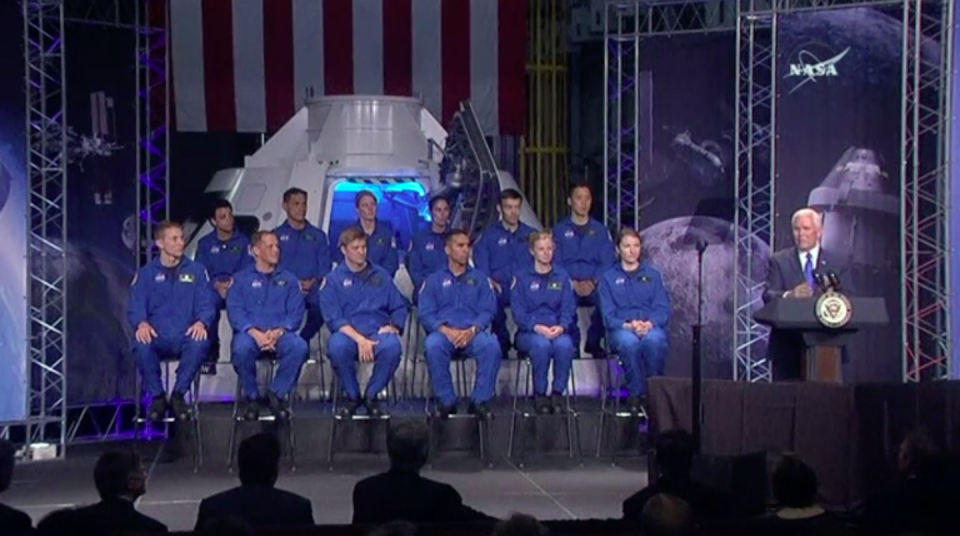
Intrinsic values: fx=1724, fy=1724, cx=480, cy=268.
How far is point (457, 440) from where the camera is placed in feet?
37.3

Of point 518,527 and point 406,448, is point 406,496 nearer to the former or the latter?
point 406,448

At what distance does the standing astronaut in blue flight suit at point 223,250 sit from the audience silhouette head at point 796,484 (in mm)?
6778

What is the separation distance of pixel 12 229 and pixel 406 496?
5.75 m

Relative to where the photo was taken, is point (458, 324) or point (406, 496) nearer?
point (406, 496)

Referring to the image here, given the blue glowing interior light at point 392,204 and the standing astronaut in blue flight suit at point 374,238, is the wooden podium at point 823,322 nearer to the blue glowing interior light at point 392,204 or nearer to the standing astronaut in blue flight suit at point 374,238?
the standing astronaut in blue flight suit at point 374,238

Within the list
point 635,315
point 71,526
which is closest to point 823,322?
point 635,315

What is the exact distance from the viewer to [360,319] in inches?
443

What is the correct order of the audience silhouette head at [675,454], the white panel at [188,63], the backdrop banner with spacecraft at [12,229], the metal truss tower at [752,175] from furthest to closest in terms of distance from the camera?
the white panel at [188,63]
the metal truss tower at [752,175]
the backdrop banner with spacecraft at [12,229]
the audience silhouette head at [675,454]

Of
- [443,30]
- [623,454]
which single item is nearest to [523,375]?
[623,454]

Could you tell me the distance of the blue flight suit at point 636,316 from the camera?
1139 cm

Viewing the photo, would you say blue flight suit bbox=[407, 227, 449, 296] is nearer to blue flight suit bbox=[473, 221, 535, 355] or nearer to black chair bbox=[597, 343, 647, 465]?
blue flight suit bbox=[473, 221, 535, 355]

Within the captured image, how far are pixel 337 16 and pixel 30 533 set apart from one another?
10272mm

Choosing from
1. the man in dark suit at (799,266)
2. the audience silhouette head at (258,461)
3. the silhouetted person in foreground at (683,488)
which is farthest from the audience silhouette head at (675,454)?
the man in dark suit at (799,266)

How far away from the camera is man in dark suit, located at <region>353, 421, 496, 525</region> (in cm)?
627
